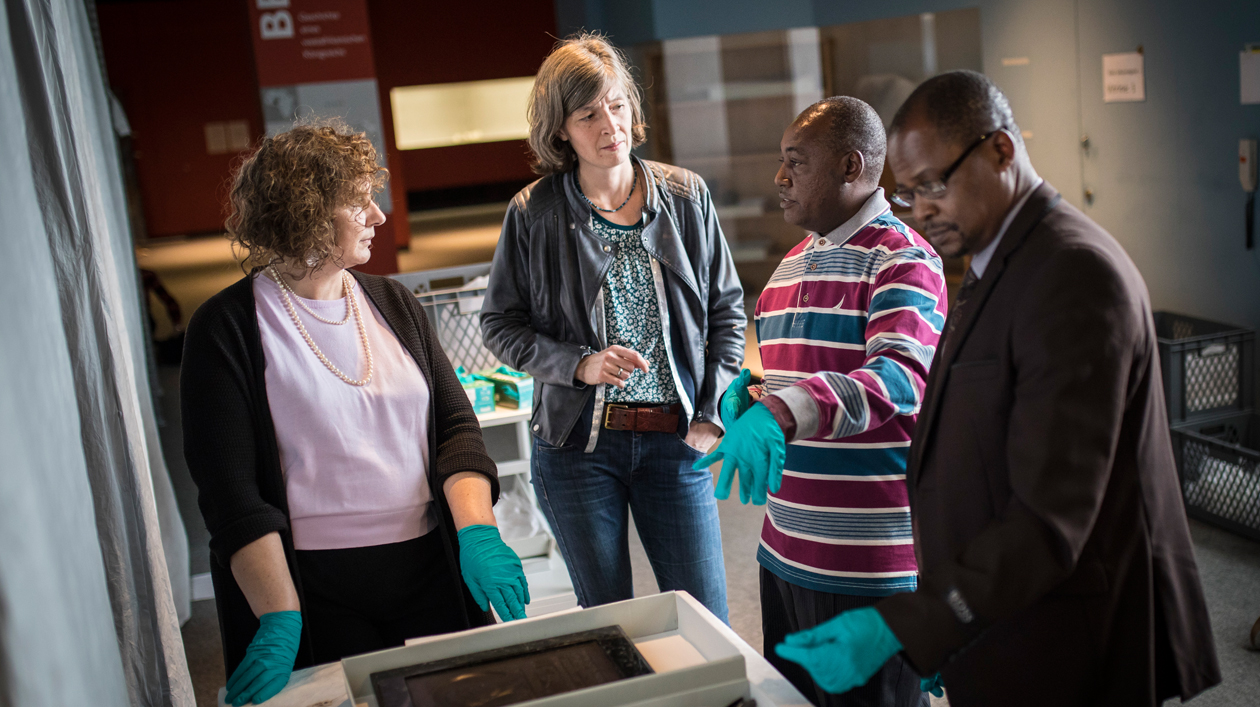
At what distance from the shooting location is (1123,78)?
4.59 metres

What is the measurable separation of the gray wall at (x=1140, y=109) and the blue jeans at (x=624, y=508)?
11.4 feet

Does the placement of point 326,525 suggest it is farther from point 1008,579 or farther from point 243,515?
point 1008,579

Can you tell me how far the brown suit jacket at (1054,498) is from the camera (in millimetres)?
943

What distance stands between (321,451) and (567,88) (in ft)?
3.02

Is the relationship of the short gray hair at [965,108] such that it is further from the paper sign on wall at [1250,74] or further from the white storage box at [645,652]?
the paper sign on wall at [1250,74]

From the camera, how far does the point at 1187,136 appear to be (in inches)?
171

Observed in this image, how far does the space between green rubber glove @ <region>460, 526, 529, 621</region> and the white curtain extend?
1.71ft

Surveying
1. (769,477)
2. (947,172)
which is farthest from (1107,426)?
(769,477)

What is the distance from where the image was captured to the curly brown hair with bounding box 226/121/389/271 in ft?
5.03

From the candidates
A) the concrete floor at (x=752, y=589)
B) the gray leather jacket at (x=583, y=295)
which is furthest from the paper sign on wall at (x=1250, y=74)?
the gray leather jacket at (x=583, y=295)

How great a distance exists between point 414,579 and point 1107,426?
1.11 meters

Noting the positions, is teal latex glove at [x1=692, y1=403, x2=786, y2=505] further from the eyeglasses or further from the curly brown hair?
the curly brown hair

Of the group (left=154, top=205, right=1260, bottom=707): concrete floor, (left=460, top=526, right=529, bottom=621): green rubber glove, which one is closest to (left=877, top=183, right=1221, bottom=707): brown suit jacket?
(left=460, top=526, right=529, bottom=621): green rubber glove

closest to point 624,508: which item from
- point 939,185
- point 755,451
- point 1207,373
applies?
point 755,451
